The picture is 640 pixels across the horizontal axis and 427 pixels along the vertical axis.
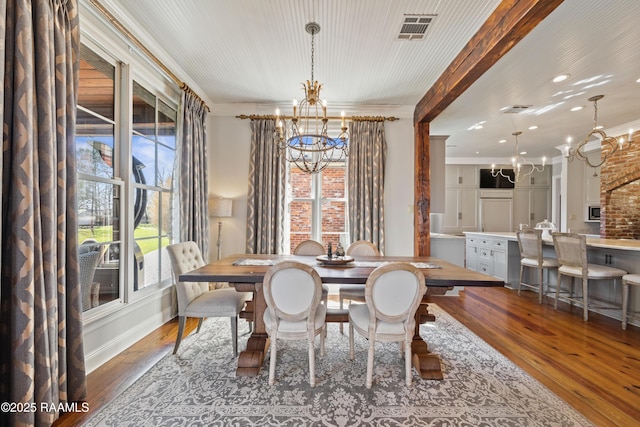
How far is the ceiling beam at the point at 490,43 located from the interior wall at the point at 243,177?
0.88 m

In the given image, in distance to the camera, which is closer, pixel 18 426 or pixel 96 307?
pixel 18 426

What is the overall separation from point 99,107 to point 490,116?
5088mm

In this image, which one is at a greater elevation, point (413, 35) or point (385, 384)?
point (413, 35)

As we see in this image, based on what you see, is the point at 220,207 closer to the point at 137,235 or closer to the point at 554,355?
the point at 137,235

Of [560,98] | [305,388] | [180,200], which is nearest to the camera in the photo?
[305,388]

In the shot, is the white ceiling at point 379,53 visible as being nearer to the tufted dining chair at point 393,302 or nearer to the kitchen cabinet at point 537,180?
the tufted dining chair at point 393,302

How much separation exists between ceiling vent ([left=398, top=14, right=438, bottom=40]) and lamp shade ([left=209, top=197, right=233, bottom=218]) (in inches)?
112

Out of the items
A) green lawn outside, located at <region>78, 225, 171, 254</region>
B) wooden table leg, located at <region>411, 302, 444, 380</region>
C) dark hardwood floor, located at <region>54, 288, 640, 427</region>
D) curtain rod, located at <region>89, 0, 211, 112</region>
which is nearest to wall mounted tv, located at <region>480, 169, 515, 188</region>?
dark hardwood floor, located at <region>54, 288, 640, 427</region>

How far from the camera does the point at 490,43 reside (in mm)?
2316

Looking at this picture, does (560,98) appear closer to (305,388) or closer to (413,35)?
(413,35)

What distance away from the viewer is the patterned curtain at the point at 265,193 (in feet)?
13.6

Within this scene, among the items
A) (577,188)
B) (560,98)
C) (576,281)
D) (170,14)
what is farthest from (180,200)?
(577,188)

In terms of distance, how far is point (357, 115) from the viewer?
14.3 ft

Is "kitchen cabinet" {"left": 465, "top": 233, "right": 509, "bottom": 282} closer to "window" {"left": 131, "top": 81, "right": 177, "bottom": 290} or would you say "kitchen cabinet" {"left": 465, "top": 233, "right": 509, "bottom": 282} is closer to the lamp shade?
the lamp shade
